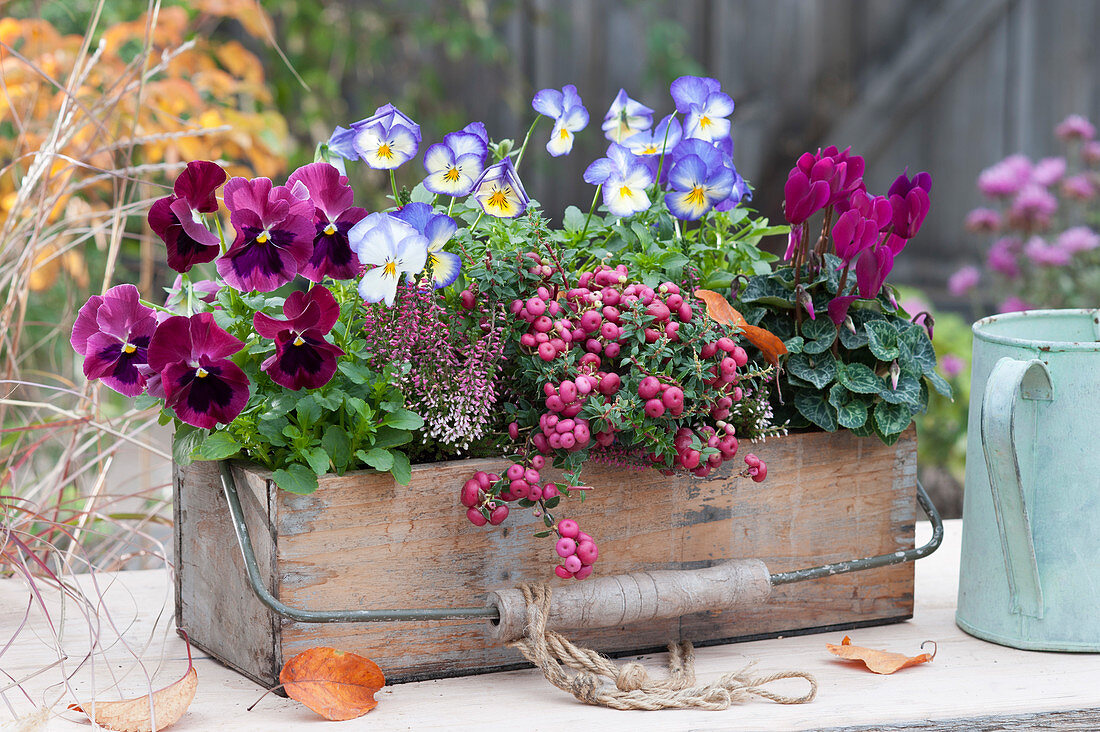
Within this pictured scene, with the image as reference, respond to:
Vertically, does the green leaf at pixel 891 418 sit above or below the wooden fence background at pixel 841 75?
below

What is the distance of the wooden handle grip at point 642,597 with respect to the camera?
849 mm

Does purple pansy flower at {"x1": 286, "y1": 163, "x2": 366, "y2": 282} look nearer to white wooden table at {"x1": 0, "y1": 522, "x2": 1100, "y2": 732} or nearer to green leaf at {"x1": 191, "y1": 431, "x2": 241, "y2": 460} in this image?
green leaf at {"x1": 191, "y1": 431, "x2": 241, "y2": 460}

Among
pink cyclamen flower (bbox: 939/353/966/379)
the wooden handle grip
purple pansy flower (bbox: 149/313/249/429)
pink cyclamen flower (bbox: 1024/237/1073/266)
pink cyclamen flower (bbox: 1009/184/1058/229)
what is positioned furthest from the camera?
pink cyclamen flower (bbox: 939/353/966/379)

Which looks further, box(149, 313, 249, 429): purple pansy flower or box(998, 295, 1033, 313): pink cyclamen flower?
box(998, 295, 1033, 313): pink cyclamen flower

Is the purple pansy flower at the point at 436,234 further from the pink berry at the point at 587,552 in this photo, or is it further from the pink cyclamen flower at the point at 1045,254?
the pink cyclamen flower at the point at 1045,254

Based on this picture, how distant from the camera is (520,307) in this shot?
0.85 m

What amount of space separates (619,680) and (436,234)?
375mm

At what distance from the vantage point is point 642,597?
2.86 feet

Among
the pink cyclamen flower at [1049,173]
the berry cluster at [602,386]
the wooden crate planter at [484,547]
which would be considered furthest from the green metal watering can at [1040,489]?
the pink cyclamen flower at [1049,173]

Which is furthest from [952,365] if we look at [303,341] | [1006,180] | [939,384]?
[303,341]

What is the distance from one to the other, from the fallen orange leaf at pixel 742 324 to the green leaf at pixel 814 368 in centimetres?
3

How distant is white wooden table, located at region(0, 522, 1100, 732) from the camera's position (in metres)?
0.78

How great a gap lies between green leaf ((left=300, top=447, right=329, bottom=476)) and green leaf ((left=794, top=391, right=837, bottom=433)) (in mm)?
420

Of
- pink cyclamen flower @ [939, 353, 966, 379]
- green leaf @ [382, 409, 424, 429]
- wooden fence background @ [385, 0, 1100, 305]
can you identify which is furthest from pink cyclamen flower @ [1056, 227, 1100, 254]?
green leaf @ [382, 409, 424, 429]
